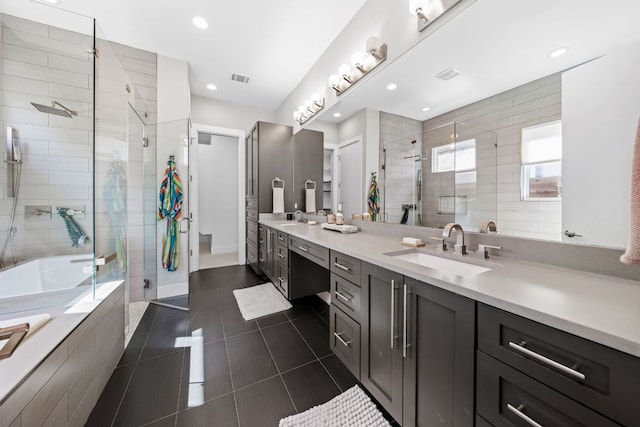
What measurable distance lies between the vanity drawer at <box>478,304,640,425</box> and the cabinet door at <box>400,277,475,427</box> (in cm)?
7

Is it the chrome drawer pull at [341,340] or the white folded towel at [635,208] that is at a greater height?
the white folded towel at [635,208]

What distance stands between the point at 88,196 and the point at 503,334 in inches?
115

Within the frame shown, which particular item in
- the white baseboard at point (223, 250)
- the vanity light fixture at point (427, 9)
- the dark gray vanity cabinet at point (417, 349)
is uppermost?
the vanity light fixture at point (427, 9)

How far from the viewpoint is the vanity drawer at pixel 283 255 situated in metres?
2.38

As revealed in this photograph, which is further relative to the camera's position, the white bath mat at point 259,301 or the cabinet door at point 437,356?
the white bath mat at point 259,301

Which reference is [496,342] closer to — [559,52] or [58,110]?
[559,52]

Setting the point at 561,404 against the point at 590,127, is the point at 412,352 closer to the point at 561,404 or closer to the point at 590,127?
the point at 561,404

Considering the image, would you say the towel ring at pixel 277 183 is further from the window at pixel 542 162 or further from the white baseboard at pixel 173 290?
the window at pixel 542 162

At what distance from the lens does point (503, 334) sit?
2.25 feet

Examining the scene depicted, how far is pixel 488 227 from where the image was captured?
122 centimetres

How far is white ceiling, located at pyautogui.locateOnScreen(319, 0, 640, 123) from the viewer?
0.86m

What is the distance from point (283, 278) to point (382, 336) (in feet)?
4.99

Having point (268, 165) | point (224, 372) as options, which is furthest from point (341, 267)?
point (268, 165)

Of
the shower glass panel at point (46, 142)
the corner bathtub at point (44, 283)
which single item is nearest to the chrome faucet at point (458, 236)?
the corner bathtub at point (44, 283)
